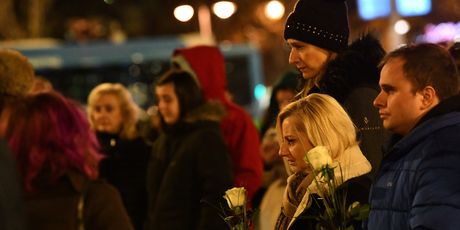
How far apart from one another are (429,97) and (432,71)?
10 cm

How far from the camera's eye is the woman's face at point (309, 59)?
5.48m

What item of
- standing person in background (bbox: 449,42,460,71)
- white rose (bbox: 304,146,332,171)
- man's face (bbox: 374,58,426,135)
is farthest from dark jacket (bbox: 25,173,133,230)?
standing person in background (bbox: 449,42,460,71)

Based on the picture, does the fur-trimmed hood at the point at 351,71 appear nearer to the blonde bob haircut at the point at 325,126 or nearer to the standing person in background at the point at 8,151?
the blonde bob haircut at the point at 325,126

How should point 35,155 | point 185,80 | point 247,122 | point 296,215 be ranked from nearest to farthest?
point 296,215
point 35,155
point 185,80
point 247,122

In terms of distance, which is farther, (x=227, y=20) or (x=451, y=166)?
(x=227, y=20)

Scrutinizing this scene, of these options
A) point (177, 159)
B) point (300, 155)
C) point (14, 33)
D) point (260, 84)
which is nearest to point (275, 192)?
point (177, 159)

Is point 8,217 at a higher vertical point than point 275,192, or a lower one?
higher

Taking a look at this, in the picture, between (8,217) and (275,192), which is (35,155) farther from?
(275,192)

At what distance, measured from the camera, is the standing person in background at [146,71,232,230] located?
6891 mm

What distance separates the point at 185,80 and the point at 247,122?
113 centimetres

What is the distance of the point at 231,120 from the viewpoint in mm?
8531

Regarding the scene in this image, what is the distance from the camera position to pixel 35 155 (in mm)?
4836

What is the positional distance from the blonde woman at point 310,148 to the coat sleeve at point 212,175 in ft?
6.57

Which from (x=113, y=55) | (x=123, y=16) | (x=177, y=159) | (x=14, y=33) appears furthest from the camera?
(x=123, y=16)
